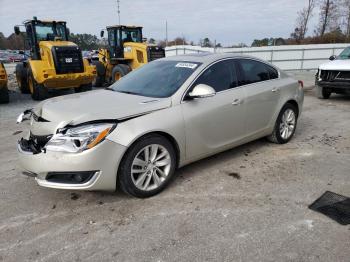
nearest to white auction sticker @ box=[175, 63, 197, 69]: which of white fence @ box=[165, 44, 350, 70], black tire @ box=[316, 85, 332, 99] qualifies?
black tire @ box=[316, 85, 332, 99]

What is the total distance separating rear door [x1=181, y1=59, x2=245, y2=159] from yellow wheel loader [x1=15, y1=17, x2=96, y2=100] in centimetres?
762

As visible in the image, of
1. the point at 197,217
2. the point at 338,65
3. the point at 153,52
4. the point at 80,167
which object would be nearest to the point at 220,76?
the point at 197,217

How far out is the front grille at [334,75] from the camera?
30.0 feet

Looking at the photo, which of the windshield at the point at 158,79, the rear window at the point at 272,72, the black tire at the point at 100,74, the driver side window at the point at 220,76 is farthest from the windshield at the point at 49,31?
the driver side window at the point at 220,76

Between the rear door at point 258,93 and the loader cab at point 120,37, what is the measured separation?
31.5ft

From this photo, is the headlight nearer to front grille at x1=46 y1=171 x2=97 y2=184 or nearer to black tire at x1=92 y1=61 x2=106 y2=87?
front grille at x1=46 y1=171 x2=97 y2=184

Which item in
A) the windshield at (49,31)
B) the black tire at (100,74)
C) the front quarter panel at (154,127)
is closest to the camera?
the front quarter panel at (154,127)

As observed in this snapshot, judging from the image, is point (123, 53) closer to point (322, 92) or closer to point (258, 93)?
point (322, 92)

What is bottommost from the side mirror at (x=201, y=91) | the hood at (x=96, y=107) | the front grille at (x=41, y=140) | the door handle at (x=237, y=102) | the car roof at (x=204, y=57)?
the front grille at (x=41, y=140)

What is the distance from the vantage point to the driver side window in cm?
429

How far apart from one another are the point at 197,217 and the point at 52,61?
29.8 feet

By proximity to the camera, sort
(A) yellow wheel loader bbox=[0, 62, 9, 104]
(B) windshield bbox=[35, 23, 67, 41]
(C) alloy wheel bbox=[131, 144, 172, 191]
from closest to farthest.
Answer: (C) alloy wheel bbox=[131, 144, 172, 191]
(A) yellow wheel loader bbox=[0, 62, 9, 104]
(B) windshield bbox=[35, 23, 67, 41]

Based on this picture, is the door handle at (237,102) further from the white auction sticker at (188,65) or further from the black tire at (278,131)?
the black tire at (278,131)

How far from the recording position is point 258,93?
4.88 metres
